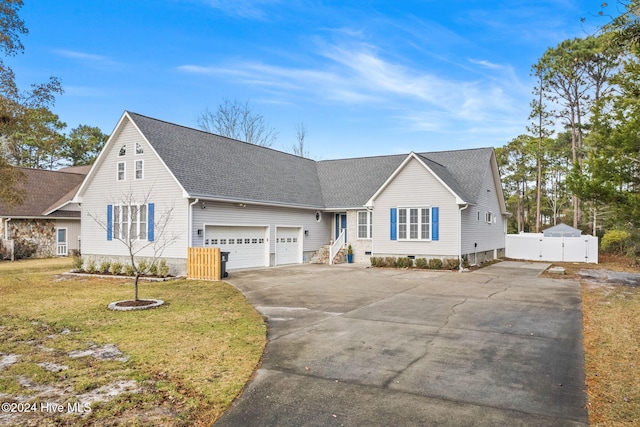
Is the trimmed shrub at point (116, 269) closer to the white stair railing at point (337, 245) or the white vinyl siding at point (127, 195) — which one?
the white vinyl siding at point (127, 195)

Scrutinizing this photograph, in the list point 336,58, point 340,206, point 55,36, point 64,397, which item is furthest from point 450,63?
point 64,397

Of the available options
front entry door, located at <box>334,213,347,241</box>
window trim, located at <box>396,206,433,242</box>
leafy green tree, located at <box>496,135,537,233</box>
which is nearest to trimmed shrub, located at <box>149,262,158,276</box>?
front entry door, located at <box>334,213,347,241</box>

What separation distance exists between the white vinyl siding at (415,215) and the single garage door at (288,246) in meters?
4.33

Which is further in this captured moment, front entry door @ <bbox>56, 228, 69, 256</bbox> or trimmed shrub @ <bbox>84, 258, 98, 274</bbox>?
front entry door @ <bbox>56, 228, 69, 256</bbox>

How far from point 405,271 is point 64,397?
1585 centimetres

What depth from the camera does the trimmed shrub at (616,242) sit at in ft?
86.9

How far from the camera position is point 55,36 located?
61.6ft

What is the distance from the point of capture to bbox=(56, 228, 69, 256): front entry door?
27203 mm

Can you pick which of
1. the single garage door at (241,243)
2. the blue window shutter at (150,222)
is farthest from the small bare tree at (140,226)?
the single garage door at (241,243)

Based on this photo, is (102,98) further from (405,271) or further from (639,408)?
(639,408)

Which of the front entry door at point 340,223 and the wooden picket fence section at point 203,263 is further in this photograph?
the front entry door at point 340,223

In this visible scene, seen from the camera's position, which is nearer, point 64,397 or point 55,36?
point 64,397

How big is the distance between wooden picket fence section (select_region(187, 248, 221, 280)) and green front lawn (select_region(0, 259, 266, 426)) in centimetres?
389

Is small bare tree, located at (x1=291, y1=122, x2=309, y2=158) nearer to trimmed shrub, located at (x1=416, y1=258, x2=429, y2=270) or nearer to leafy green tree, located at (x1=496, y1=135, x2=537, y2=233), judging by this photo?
leafy green tree, located at (x1=496, y1=135, x2=537, y2=233)
